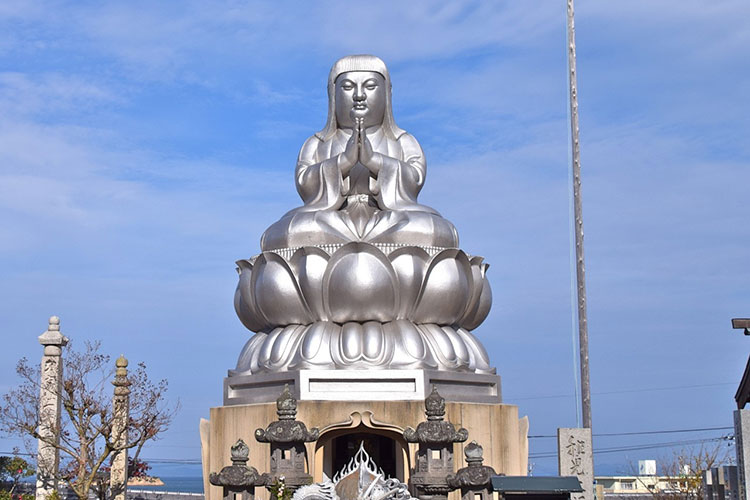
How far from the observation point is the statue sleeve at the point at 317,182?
1723 centimetres

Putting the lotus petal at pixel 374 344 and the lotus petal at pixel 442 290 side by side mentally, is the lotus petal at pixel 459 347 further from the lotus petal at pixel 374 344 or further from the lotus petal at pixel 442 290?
the lotus petal at pixel 374 344

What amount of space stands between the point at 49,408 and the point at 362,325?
5.99m

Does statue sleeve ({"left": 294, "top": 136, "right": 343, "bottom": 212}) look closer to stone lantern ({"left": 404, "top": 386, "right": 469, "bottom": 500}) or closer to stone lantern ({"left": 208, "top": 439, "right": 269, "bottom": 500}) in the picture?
stone lantern ({"left": 404, "top": 386, "right": 469, "bottom": 500})

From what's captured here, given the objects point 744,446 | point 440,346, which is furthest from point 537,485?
point 440,346

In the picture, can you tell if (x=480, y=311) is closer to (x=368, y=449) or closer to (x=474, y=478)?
(x=368, y=449)

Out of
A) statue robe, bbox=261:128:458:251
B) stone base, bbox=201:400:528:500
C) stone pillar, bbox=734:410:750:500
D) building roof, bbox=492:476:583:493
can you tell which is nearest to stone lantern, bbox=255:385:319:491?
stone base, bbox=201:400:528:500

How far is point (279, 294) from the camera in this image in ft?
53.9

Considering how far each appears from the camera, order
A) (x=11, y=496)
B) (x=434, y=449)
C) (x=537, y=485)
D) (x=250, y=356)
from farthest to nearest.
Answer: (x=11, y=496) → (x=250, y=356) → (x=434, y=449) → (x=537, y=485)

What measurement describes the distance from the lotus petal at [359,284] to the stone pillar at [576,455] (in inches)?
163

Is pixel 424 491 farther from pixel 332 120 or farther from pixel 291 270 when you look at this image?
pixel 332 120

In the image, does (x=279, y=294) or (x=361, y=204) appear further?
(x=361, y=204)

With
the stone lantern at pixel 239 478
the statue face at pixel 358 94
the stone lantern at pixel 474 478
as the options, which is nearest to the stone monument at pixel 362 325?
the statue face at pixel 358 94

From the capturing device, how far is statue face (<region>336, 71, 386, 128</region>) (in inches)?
716

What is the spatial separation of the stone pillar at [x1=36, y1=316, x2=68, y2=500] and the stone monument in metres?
3.29
